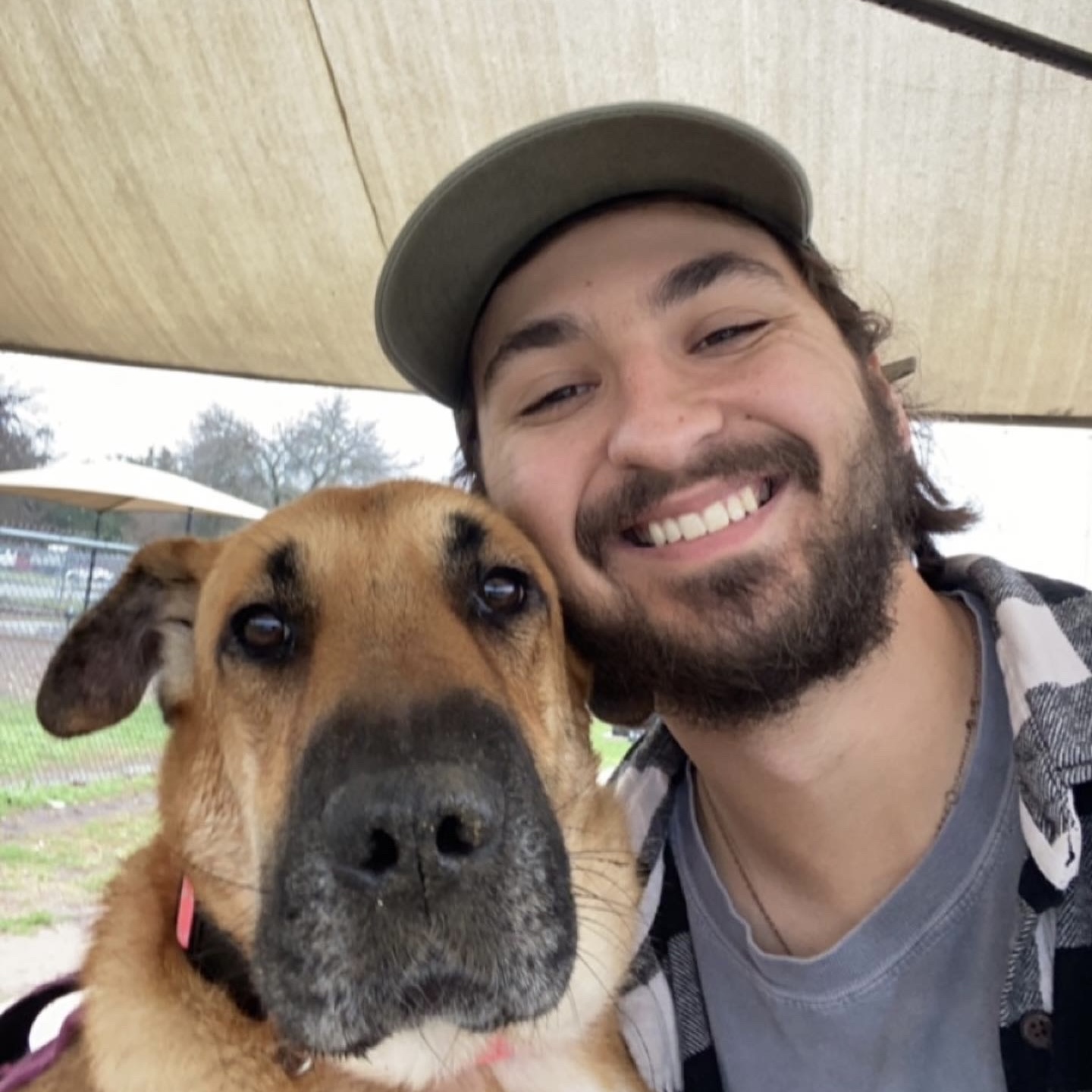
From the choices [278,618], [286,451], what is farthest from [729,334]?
[286,451]

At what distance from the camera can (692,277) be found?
73.9 inches

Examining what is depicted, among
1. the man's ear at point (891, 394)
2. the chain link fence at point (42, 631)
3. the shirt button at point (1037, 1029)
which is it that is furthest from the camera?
the chain link fence at point (42, 631)

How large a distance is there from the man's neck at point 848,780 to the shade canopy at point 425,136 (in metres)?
1.44

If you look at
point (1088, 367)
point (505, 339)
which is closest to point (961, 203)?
point (1088, 367)

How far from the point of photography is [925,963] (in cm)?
164

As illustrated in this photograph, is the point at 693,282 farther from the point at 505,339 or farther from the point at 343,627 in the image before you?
the point at 343,627

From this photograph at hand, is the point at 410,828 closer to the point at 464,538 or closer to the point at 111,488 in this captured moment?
the point at 464,538

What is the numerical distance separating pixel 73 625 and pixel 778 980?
60.3 inches

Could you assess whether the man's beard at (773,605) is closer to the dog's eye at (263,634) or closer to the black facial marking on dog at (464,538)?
the black facial marking on dog at (464,538)

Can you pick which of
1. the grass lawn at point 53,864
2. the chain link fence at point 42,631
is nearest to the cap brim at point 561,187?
the grass lawn at point 53,864

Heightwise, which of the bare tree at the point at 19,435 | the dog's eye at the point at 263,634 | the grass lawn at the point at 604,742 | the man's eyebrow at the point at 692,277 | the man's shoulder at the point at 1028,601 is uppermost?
the man's eyebrow at the point at 692,277

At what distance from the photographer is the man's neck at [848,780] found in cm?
179

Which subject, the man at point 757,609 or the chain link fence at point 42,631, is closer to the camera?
the man at point 757,609

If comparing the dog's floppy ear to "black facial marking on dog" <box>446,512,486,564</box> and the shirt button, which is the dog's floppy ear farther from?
the shirt button
